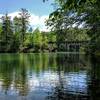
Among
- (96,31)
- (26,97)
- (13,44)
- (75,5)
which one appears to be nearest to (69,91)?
(26,97)

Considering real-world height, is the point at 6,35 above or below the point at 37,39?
above

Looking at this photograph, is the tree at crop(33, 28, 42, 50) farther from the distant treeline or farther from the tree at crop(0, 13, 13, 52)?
the tree at crop(0, 13, 13, 52)

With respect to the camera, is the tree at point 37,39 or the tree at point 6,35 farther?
the tree at point 37,39

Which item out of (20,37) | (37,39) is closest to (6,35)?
(20,37)

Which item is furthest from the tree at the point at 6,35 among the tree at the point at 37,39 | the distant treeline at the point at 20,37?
the tree at the point at 37,39

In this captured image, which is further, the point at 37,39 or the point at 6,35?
the point at 37,39

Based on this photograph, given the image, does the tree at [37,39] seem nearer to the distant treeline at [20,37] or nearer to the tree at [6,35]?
the distant treeline at [20,37]

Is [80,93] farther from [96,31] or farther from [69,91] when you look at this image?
[96,31]

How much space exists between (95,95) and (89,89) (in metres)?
3.03

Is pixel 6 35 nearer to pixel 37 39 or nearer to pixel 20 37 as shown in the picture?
pixel 20 37

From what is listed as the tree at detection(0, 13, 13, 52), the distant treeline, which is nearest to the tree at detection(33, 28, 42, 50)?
the distant treeline

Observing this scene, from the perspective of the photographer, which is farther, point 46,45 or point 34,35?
point 34,35

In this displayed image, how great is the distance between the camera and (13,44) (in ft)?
517

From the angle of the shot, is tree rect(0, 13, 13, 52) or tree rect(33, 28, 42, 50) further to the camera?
tree rect(33, 28, 42, 50)
